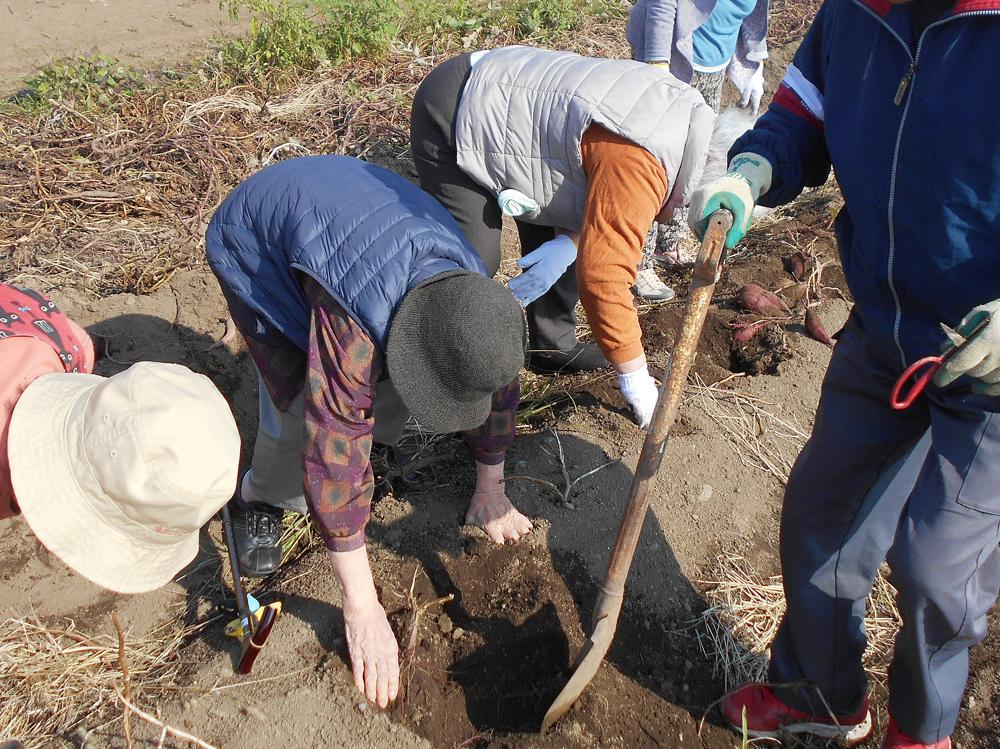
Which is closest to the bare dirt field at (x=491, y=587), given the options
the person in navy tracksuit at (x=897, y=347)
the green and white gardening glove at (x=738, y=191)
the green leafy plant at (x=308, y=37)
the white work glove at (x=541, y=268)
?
the person in navy tracksuit at (x=897, y=347)

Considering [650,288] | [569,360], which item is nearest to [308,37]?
[650,288]

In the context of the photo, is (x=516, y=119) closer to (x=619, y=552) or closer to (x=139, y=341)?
(x=619, y=552)

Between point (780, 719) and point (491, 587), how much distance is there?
0.88 metres

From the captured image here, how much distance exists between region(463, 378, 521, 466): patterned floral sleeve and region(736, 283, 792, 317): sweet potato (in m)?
1.73

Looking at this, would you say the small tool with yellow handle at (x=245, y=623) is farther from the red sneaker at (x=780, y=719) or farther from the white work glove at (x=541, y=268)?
the red sneaker at (x=780, y=719)

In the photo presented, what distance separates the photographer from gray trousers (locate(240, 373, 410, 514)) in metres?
2.42

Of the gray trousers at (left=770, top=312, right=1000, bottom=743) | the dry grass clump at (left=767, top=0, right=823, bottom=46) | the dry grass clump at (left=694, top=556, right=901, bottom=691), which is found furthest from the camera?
the dry grass clump at (left=767, top=0, right=823, bottom=46)

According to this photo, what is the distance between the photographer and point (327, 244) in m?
1.87

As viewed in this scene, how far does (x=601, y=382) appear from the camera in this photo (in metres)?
3.31

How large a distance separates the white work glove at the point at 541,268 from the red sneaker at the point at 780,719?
4.17ft

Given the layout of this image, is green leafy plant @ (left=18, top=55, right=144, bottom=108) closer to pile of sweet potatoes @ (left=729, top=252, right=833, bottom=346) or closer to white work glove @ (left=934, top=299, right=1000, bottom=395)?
pile of sweet potatoes @ (left=729, top=252, right=833, bottom=346)

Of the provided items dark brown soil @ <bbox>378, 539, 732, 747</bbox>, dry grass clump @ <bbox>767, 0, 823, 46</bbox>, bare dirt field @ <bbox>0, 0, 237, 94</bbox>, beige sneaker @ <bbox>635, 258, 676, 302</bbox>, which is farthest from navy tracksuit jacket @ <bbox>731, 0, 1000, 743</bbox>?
dry grass clump @ <bbox>767, 0, 823, 46</bbox>

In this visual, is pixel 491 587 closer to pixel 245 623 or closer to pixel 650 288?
pixel 245 623

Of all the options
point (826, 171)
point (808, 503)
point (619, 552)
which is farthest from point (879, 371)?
point (619, 552)
